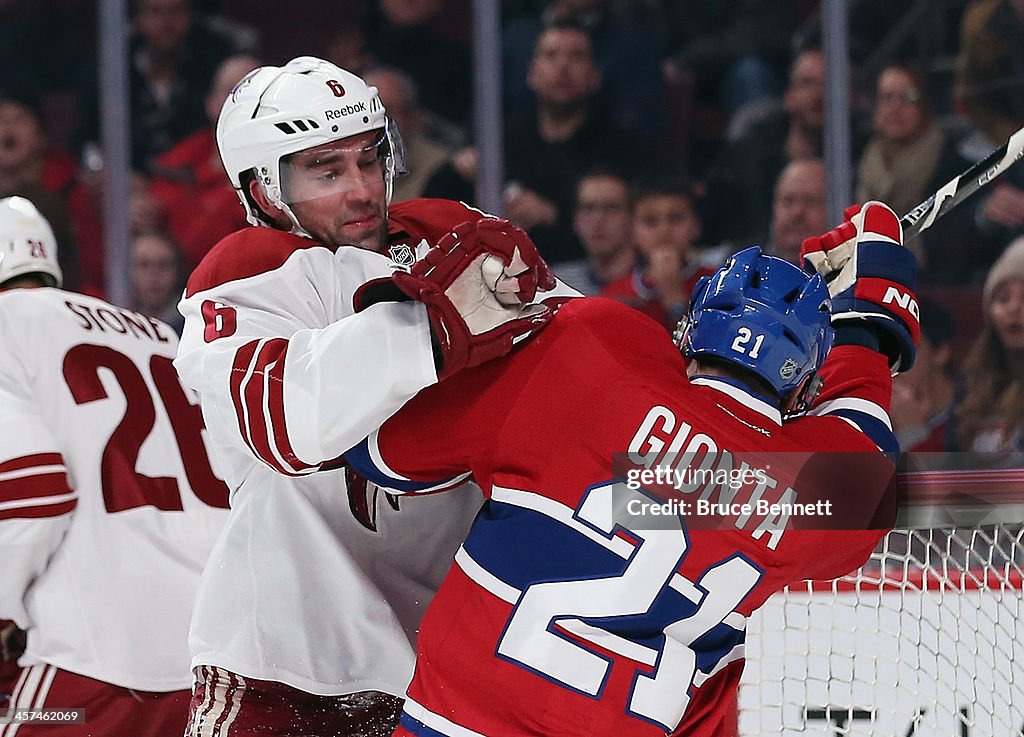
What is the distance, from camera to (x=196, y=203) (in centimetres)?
509

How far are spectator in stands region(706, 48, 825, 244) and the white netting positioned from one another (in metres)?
2.53

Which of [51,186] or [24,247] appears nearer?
[24,247]

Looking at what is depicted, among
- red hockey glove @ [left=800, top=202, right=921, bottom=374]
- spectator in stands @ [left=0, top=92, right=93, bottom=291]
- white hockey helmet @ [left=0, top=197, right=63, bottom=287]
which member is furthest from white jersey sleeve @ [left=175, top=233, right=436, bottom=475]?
spectator in stands @ [left=0, top=92, right=93, bottom=291]

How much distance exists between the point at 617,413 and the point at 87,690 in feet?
4.70

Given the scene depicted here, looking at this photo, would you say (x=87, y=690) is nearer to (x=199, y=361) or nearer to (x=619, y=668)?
(x=199, y=361)

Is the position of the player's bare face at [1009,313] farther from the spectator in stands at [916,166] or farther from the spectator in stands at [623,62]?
the spectator in stands at [623,62]

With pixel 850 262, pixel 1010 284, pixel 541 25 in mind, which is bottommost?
pixel 850 262

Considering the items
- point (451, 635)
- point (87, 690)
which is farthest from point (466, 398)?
point (87, 690)

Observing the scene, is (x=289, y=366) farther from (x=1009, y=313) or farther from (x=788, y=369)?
(x=1009, y=313)

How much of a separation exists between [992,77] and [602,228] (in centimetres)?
143

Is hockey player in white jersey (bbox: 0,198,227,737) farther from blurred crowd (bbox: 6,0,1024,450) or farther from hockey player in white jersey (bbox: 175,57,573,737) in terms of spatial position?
blurred crowd (bbox: 6,0,1024,450)

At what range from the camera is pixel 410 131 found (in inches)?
196

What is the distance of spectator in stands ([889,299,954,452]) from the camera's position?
4281 millimetres

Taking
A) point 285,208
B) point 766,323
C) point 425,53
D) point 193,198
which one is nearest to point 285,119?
point 285,208
